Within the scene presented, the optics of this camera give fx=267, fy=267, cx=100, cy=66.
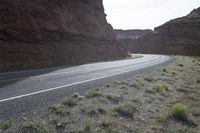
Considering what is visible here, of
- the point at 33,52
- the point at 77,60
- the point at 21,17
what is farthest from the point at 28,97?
the point at 77,60

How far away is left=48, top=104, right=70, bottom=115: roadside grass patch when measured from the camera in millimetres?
7593

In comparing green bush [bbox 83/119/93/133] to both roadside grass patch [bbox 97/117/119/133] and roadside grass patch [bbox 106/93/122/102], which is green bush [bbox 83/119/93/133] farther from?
roadside grass patch [bbox 106/93/122/102]

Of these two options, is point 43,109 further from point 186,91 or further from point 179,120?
point 186,91

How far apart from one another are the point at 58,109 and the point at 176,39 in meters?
93.1

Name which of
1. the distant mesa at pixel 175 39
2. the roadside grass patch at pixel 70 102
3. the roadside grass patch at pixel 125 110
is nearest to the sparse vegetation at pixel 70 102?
the roadside grass patch at pixel 70 102

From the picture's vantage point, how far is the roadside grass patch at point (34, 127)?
235 inches

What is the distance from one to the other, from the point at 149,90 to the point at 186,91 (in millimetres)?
1984

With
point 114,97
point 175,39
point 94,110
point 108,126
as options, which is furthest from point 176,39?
point 108,126

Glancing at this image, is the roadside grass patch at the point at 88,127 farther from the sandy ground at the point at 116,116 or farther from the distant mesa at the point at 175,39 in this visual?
the distant mesa at the point at 175,39

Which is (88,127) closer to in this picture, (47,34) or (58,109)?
(58,109)

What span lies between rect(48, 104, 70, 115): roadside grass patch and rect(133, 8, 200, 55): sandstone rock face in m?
85.7

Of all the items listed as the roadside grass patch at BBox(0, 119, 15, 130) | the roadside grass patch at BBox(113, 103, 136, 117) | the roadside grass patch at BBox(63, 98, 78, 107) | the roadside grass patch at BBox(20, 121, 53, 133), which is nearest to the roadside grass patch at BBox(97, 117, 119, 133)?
the roadside grass patch at BBox(113, 103, 136, 117)

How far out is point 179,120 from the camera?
25.5ft

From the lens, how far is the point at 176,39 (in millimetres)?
95625
